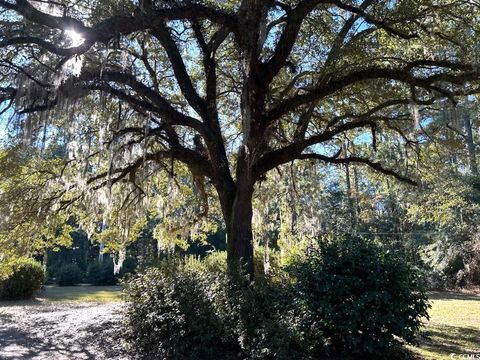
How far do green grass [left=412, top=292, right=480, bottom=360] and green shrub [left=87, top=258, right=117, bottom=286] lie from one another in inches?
930

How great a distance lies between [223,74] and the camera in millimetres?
10453

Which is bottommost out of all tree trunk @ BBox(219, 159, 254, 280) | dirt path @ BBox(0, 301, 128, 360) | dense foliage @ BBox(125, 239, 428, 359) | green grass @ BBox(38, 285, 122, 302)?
dirt path @ BBox(0, 301, 128, 360)

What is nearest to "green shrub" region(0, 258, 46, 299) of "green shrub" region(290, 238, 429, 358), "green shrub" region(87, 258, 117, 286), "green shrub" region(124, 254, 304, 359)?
"green shrub" region(124, 254, 304, 359)

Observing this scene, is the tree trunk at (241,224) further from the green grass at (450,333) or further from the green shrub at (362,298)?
the green grass at (450,333)

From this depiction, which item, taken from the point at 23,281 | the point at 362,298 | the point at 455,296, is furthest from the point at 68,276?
the point at 362,298

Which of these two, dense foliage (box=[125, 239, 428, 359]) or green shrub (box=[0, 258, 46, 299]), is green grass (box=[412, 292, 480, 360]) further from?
green shrub (box=[0, 258, 46, 299])

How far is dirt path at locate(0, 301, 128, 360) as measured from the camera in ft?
22.8

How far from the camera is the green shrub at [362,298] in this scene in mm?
5196

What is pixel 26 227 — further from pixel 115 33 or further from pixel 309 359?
pixel 309 359

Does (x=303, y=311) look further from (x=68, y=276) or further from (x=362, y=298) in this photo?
(x=68, y=276)

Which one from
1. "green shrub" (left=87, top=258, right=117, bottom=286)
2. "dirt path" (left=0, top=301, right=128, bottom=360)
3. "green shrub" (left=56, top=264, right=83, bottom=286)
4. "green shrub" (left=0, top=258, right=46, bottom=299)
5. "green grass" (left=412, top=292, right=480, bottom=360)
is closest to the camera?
"green grass" (left=412, top=292, right=480, bottom=360)

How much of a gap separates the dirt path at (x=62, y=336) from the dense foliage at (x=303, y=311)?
2.83 feet

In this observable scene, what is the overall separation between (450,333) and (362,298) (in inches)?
175

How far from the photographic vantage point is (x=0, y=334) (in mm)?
8586
